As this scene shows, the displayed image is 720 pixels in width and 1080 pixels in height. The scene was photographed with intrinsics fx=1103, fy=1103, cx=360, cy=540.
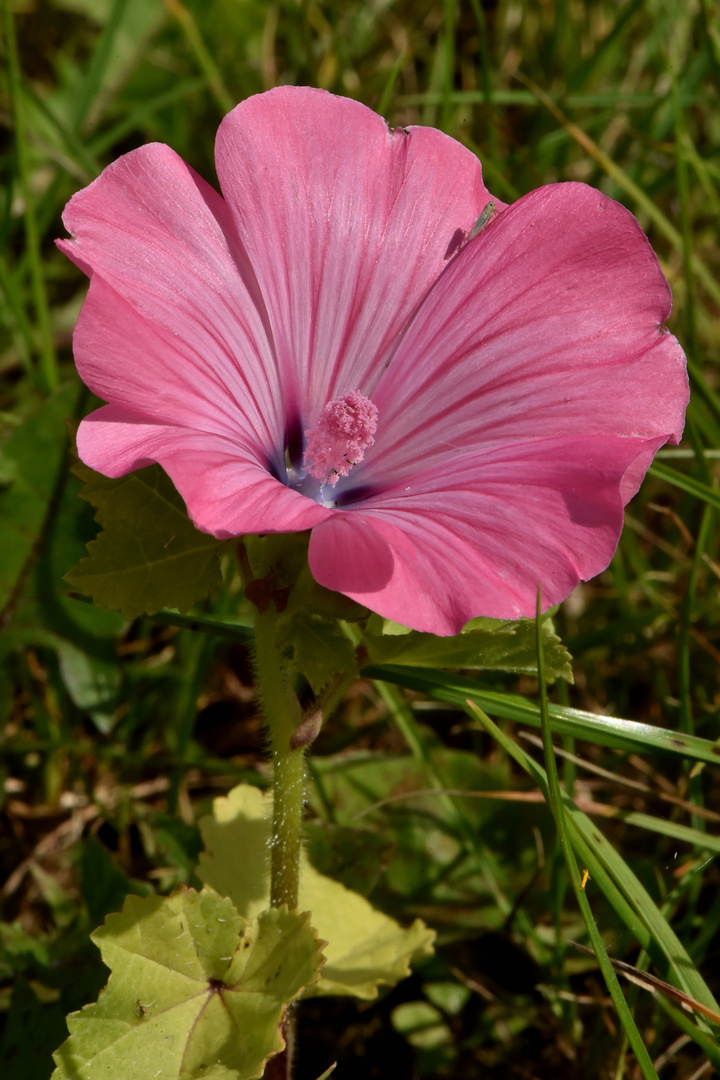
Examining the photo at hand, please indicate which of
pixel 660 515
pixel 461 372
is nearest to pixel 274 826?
pixel 461 372

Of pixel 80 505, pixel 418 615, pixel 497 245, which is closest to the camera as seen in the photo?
pixel 418 615

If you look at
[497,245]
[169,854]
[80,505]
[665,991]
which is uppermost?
[497,245]

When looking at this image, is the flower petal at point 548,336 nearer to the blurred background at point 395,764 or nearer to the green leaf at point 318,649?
Answer: the green leaf at point 318,649

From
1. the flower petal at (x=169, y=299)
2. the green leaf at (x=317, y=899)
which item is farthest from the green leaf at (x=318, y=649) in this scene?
the green leaf at (x=317, y=899)

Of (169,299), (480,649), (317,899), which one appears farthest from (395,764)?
(169,299)

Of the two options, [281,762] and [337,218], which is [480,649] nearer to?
[281,762]

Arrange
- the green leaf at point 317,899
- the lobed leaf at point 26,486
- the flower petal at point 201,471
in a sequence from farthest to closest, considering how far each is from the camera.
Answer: the lobed leaf at point 26,486, the green leaf at point 317,899, the flower petal at point 201,471

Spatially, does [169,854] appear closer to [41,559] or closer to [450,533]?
[41,559]
